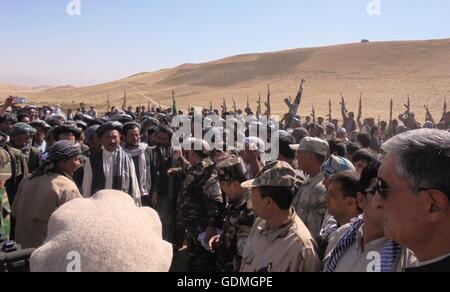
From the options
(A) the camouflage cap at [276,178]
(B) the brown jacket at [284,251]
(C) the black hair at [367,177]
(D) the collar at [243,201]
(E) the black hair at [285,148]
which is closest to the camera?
(B) the brown jacket at [284,251]

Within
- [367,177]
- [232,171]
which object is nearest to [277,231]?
[367,177]

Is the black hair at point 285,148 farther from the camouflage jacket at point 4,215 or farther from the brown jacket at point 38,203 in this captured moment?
the camouflage jacket at point 4,215

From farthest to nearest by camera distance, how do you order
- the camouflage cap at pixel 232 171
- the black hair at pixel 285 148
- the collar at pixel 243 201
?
the black hair at pixel 285 148
the camouflage cap at pixel 232 171
the collar at pixel 243 201

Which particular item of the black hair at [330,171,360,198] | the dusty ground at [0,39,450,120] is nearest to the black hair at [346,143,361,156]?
the black hair at [330,171,360,198]

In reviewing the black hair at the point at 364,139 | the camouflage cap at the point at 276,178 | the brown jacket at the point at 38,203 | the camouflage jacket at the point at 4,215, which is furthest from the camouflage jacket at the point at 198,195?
the black hair at the point at 364,139

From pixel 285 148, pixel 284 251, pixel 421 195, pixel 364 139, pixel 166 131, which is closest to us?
pixel 421 195

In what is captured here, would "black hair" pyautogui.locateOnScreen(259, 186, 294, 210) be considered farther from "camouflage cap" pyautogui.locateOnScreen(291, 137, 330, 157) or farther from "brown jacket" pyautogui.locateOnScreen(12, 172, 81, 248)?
"camouflage cap" pyautogui.locateOnScreen(291, 137, 330, 157)

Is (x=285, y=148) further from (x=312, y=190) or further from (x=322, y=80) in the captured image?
(x=322, y=80)

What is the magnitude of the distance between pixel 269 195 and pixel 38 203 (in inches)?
77.3

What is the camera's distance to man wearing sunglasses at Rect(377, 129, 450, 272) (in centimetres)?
172

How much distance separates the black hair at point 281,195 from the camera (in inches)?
109

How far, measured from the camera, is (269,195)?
280 centimetres
